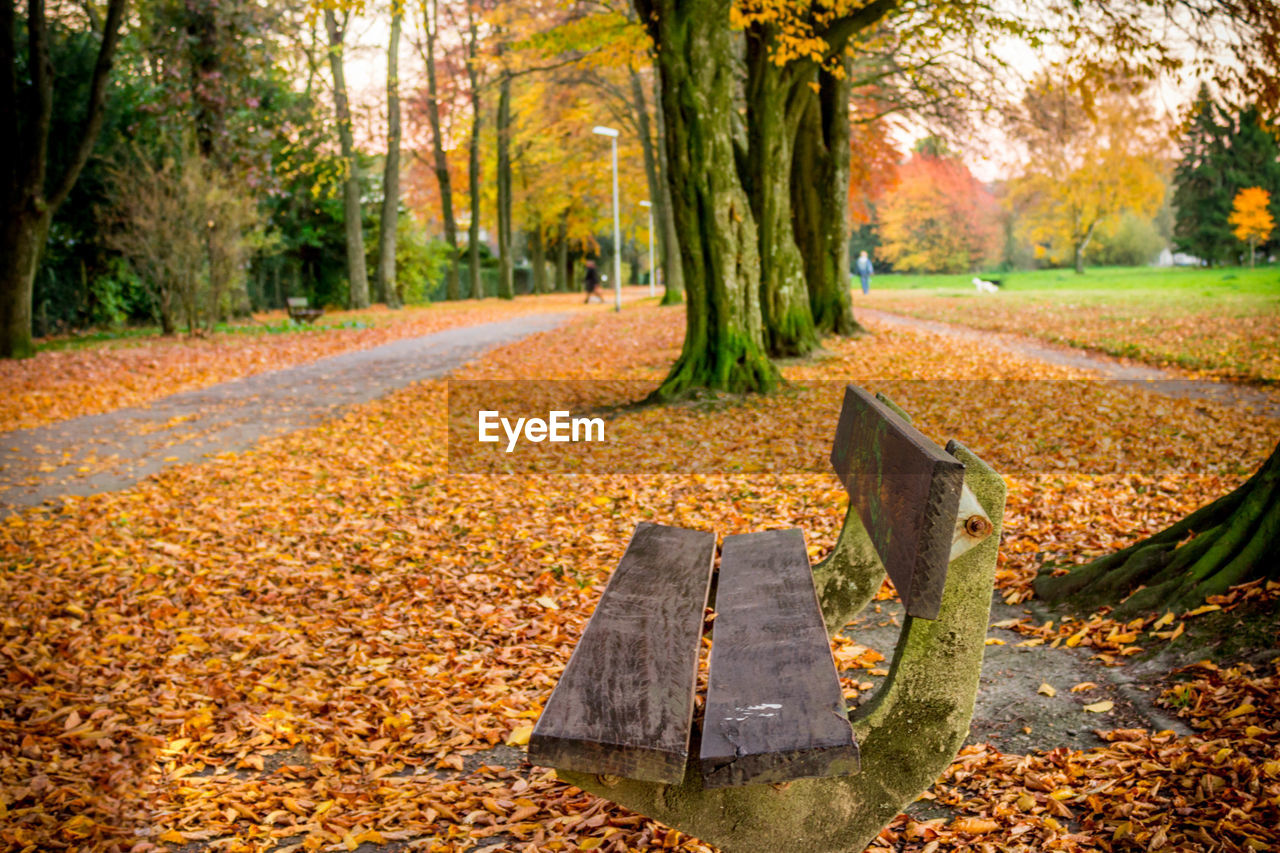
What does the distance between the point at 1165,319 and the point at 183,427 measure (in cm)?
1997

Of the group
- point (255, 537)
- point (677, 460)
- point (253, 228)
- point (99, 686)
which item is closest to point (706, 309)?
point (677, 460)

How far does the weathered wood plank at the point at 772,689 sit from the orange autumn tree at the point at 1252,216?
148 feet

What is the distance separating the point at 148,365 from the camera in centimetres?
1483

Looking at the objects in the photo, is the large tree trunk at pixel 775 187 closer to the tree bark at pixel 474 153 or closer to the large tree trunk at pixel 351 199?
the large tree trunk at pixel 351 199

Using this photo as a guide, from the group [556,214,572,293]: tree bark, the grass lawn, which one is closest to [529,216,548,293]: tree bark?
[556,214,572,293]: tree bark

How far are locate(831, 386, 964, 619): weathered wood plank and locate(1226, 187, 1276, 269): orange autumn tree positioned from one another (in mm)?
45002

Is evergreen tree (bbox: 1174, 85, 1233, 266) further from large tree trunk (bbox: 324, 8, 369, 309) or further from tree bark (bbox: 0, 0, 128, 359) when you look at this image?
tree bark (bbox: 0, 0, 128, 359)

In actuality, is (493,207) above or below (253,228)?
above

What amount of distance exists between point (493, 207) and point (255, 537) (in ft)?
152

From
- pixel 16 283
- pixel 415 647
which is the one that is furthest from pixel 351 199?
pixel 415 647

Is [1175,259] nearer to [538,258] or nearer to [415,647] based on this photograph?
[538,258]

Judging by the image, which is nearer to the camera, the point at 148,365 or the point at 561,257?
the point at 148,365

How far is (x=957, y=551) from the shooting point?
209 cm

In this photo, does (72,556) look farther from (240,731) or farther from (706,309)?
(706,309)
